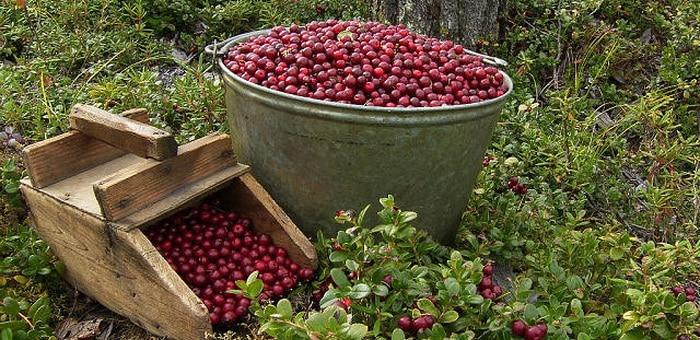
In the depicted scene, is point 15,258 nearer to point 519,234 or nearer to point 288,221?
point 288,221

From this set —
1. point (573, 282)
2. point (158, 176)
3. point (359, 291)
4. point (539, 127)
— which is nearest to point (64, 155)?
point (158, 176)

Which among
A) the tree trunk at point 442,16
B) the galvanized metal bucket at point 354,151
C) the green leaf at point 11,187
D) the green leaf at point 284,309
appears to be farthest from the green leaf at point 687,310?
the tree trunk at point 442,16

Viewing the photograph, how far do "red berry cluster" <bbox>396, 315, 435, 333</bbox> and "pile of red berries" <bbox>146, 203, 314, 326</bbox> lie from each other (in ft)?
2.01

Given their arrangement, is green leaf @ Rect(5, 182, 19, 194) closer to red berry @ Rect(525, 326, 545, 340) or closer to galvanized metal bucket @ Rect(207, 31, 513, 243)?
galvanized metal bucket @ Rect(207, 31, 513, 243)

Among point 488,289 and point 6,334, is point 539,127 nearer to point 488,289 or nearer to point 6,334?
point 488,289

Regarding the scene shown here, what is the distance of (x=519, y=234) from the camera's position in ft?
9.02

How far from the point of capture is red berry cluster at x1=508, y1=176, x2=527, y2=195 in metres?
3.10

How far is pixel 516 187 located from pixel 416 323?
4.59 feet

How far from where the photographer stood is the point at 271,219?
2.48 m

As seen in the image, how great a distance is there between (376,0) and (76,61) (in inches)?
73.3

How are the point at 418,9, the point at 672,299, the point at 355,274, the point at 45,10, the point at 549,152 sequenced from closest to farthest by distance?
the point at 672,299
the point at 355,274
the point at 549,152
the point at 418,9
the point at 45,10

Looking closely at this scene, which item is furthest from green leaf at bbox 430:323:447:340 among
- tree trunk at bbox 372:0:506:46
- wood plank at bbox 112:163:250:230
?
tree trunk at bbox 372:0:506:46

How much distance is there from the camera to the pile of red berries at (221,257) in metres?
2.29

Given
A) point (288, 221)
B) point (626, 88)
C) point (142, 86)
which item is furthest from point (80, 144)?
point (626, 88)
